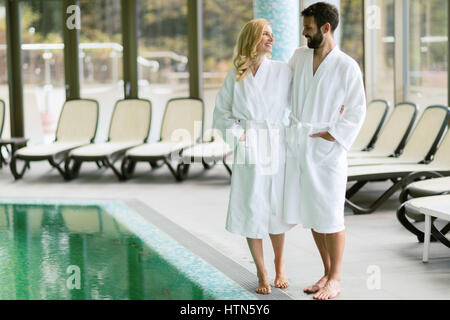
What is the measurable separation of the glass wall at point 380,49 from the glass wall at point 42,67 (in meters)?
5.22

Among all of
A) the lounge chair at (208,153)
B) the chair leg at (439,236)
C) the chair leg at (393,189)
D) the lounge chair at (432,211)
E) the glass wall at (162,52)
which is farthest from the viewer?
the glass wall at (162,52)

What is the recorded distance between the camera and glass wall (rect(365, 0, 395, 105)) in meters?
9.34

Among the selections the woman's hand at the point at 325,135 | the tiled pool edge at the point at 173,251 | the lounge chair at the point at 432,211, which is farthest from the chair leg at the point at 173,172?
the woman's hand at the point at 325,135

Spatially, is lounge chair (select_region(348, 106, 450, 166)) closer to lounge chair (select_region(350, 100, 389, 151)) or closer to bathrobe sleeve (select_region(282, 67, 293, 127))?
lounge chair (select_region(350, 100, 389, 151))

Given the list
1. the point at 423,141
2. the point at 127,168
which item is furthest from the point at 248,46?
the point at 127,168

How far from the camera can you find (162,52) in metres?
11.2

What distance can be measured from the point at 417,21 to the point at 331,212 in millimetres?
5739

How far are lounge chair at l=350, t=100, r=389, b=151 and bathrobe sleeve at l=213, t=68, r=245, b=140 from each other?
4.67 metres

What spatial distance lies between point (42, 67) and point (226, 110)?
8.47 meters

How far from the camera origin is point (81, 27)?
37.6 ft

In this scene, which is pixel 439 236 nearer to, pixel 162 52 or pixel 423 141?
pixel 423 141

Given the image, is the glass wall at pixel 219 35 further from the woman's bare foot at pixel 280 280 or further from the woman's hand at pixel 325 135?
the woman's hand at pixel 325 135

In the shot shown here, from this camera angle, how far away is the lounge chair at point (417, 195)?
5.14m
